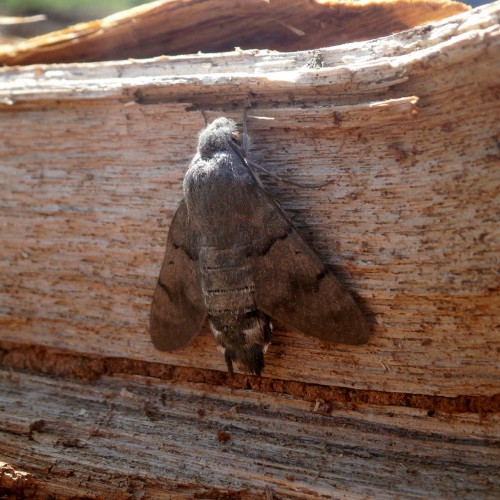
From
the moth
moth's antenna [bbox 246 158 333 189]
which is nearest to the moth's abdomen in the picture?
the moth

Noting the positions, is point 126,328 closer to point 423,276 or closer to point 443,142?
point 423,276

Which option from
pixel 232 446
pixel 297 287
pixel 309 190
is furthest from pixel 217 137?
pixel 232 446

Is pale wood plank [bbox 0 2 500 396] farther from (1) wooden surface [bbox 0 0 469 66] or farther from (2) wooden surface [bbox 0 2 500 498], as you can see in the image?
(1) wooden surface [bbox 0 0 469 66]

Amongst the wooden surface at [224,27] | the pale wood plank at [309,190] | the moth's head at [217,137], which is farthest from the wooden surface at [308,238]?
the wooden surface at [224,27]

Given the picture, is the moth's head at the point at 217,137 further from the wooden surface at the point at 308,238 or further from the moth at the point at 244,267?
the wooden surface at the point at 308,238

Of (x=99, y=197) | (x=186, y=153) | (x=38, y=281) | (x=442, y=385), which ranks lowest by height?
(x=442, y=385)

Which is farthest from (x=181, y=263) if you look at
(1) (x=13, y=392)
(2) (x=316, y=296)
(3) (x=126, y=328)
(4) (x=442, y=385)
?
(4) (x=442, y=385)

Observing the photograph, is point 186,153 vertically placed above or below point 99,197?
above
